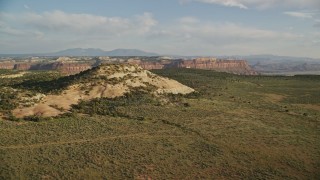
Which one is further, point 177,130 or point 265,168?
point 177,130

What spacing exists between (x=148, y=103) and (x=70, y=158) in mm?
35811

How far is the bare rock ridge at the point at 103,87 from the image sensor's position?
67588 mm

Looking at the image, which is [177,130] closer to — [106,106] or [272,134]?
[272,134]

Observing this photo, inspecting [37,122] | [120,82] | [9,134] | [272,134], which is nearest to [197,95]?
[120,82]

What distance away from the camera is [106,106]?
75250 mm

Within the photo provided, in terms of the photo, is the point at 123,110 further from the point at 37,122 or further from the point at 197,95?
the point at 197,95

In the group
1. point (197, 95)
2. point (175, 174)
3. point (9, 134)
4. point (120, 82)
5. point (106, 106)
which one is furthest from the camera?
point (197, 95)

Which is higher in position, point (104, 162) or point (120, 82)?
point (120, 82)

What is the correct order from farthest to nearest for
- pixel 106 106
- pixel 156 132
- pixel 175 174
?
pixel 106 106 < pixel 156 132 < pixel 175 174

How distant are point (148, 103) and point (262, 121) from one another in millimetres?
23850

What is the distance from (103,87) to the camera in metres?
87.5

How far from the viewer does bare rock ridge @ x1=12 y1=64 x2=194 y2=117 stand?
67588mm

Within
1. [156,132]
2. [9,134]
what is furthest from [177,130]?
[9,134]

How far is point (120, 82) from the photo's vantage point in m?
92.8
